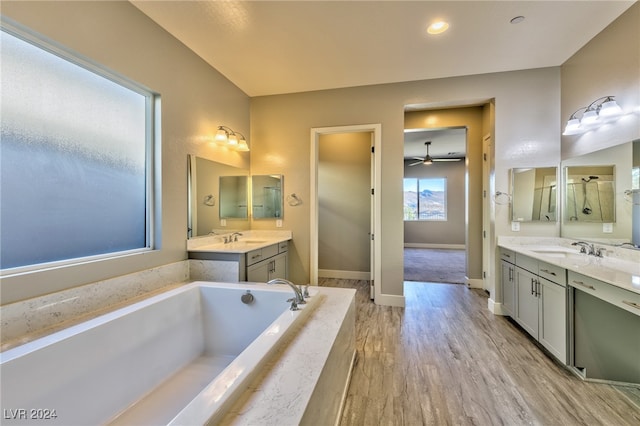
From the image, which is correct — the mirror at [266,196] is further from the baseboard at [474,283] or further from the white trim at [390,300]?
the baseboard at [474,283]

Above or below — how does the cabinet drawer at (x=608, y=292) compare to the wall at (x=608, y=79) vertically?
below

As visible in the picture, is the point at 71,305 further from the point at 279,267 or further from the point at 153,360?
the point at 279,267

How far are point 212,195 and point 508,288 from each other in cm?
347

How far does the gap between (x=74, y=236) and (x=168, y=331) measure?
2.84ft

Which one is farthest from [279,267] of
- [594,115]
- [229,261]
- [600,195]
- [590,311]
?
[594,115]

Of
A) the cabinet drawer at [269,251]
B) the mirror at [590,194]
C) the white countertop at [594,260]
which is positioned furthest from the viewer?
the cabinet drawer at [269,251]

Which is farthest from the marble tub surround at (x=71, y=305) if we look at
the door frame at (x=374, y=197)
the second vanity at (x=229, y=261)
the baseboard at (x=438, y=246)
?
the baseboard at (x=438, y=246)

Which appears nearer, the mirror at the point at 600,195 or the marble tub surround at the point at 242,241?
the mirror at the point at 600,195

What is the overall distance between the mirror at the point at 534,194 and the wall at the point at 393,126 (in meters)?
0.09

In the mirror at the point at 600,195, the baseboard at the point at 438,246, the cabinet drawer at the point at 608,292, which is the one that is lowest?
the baseboard at the point at 438,246

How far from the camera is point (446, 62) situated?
9.29 ft

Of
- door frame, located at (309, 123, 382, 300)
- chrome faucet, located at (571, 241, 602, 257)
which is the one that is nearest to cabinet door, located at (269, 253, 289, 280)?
door frame, located at (309, 123, 382, 300)

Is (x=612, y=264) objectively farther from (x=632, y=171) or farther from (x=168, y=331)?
(x=168, y=331)

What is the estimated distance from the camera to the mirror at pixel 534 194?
2971 millimetres
